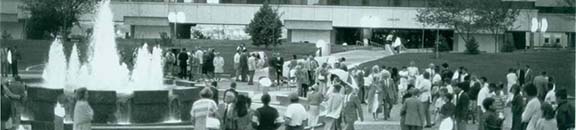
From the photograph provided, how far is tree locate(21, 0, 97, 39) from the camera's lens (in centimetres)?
7000

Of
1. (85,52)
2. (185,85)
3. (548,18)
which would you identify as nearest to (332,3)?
(548,18)

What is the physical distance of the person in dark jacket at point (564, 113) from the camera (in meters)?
19.5

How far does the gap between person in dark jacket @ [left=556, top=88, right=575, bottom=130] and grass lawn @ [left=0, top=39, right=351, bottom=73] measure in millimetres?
34634

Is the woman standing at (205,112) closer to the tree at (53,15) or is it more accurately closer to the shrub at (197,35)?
the tree at (53,15)

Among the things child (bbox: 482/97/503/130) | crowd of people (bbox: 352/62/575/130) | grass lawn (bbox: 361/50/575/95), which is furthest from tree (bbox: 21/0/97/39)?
child (bbox: 482/97/503/130)

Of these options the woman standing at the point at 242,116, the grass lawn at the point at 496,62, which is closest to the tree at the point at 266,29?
the grass lawn at the point at 496,62

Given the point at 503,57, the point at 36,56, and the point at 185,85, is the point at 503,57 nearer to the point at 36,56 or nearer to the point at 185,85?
the point at 36,56

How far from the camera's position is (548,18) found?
A: 86.9m

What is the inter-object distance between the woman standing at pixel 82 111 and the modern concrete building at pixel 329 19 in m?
65.1

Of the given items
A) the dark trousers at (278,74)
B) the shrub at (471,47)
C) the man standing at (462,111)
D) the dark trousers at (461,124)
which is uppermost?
the shrub at (471,47)

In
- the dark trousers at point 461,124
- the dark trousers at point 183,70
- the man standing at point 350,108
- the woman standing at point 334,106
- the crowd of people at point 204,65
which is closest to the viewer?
the woman standing at point 334,106

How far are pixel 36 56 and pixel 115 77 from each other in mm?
33466

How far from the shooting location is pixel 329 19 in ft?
280

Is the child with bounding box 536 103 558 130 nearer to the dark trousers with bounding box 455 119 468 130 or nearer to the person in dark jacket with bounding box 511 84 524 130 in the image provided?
the person in dark jacket with bounding box 511 84 524 130
